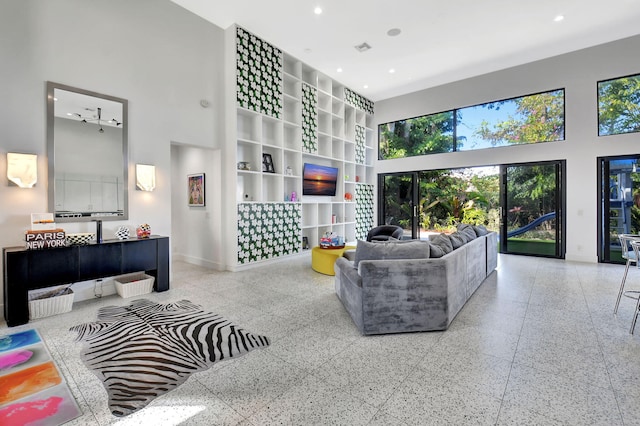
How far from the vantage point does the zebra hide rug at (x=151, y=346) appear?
2.11 metres

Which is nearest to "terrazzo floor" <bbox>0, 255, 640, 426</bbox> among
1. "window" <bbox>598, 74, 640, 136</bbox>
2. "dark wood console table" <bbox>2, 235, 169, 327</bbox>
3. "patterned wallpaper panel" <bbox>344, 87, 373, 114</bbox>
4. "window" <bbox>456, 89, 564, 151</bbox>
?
"dark wood console table" <bbox>2, 235, 169, 327</bbox>

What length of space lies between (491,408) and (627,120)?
7.07 meters

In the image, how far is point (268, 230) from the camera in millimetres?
6160

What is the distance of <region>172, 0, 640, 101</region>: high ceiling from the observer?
4.86 metres

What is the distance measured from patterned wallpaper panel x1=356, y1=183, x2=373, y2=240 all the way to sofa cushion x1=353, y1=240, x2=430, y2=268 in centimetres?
580

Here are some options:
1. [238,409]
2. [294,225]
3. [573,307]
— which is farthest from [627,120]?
[238,409]

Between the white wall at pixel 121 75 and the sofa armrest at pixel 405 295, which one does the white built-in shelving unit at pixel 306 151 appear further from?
the sofa armrest at pixel 405 295

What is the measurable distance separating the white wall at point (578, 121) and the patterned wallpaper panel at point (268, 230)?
499 cm

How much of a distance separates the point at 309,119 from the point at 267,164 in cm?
169

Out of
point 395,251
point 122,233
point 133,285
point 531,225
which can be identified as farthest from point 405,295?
point 531,225

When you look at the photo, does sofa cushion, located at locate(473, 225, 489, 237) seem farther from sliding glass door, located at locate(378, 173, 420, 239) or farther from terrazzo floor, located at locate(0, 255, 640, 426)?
Result: sliding glass door, located at locate(378, 173, 420, 239)

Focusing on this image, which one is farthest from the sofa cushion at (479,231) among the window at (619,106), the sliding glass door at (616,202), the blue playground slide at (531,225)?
the window at (619,106)

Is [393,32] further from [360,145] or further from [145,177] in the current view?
[145,177]

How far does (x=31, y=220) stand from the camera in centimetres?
346
